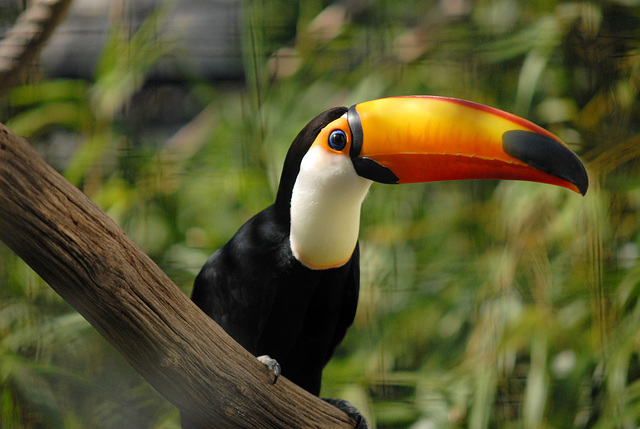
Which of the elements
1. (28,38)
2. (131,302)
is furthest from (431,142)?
(28,38)

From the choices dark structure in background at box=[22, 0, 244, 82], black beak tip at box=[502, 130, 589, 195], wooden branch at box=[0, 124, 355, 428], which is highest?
dark structure in background at box=[22, 0, 244, 82]

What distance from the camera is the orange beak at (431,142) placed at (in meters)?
0.98

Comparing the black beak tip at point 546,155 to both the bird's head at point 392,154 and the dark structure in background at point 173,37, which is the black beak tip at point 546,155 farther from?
the dark structure in background at point 173,37

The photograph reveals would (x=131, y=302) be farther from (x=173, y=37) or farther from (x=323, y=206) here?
(x=173, y=37)

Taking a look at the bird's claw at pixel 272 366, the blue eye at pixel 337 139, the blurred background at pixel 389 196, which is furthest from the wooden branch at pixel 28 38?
the bird's claw at pixel 272 366

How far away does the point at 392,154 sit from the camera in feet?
3.31

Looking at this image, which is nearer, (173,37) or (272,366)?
(272,366)

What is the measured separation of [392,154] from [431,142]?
2.7 inches

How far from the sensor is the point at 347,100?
1860 millimetres

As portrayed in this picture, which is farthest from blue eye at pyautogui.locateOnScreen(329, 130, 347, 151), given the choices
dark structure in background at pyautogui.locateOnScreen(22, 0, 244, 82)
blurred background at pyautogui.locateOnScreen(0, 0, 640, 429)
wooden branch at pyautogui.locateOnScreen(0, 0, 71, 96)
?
dark structure in background at pyautogui.locateOnScreen(22, 0, 244, 82)

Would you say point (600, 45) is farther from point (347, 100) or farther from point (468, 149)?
point (468, 149)

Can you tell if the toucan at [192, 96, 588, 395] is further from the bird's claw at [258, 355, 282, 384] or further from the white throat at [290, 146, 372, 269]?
the bird's claw at [258, 355, 282, 384]

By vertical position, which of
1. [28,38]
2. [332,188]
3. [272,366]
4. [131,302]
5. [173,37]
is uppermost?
[173,37]

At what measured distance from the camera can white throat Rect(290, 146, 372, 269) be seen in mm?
1024
